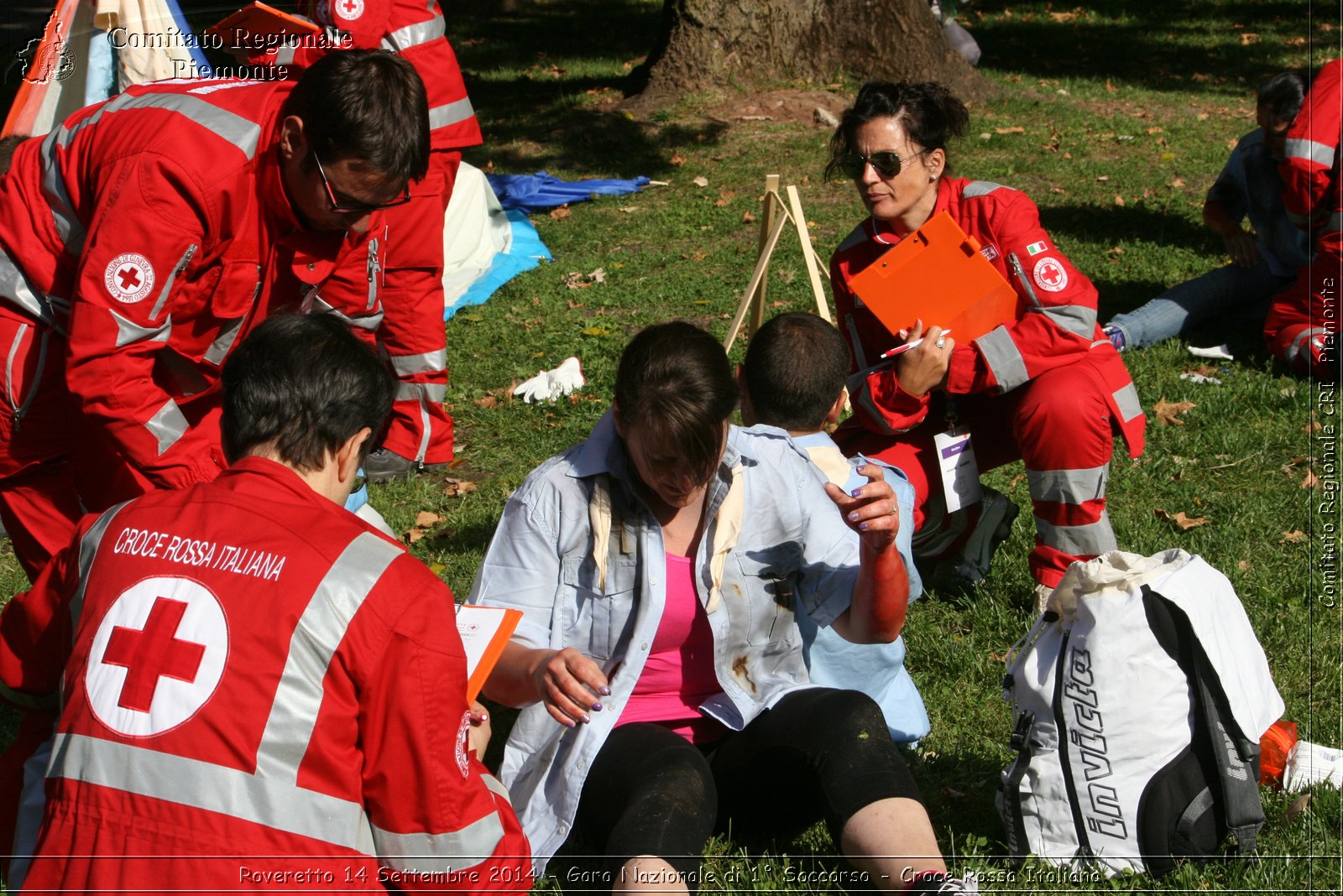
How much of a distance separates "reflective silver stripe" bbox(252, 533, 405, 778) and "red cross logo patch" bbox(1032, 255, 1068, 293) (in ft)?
9.95

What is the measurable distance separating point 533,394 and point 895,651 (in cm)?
349

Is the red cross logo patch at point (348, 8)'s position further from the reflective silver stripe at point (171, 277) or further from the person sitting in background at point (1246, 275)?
the person sitting in background at point (1246, 275)

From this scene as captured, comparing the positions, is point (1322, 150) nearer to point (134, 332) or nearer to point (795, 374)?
point (795, 374)

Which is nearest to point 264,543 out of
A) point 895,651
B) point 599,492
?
point 599,492

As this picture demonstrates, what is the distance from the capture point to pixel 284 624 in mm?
2062

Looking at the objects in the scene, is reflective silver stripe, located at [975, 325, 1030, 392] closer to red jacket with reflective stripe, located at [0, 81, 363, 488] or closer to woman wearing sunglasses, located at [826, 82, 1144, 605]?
woman wearing sunglasses, located at [826, 82, 1144, 605]

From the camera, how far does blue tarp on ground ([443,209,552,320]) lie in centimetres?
808

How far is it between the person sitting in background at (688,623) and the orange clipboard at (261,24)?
2455 mm

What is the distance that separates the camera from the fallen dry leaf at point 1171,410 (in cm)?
601

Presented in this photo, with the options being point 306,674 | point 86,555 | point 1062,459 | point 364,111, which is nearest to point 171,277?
point 364,111

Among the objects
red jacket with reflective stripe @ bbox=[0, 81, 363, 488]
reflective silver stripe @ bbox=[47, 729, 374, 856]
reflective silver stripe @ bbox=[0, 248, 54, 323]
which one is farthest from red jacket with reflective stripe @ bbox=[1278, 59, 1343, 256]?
reflective silver stripe @ bbox=[47, 729, 374, 856]

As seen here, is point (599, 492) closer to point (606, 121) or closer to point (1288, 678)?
point (1288, 678)

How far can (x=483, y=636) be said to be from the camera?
113 inches

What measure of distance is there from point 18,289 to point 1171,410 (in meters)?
5.11
